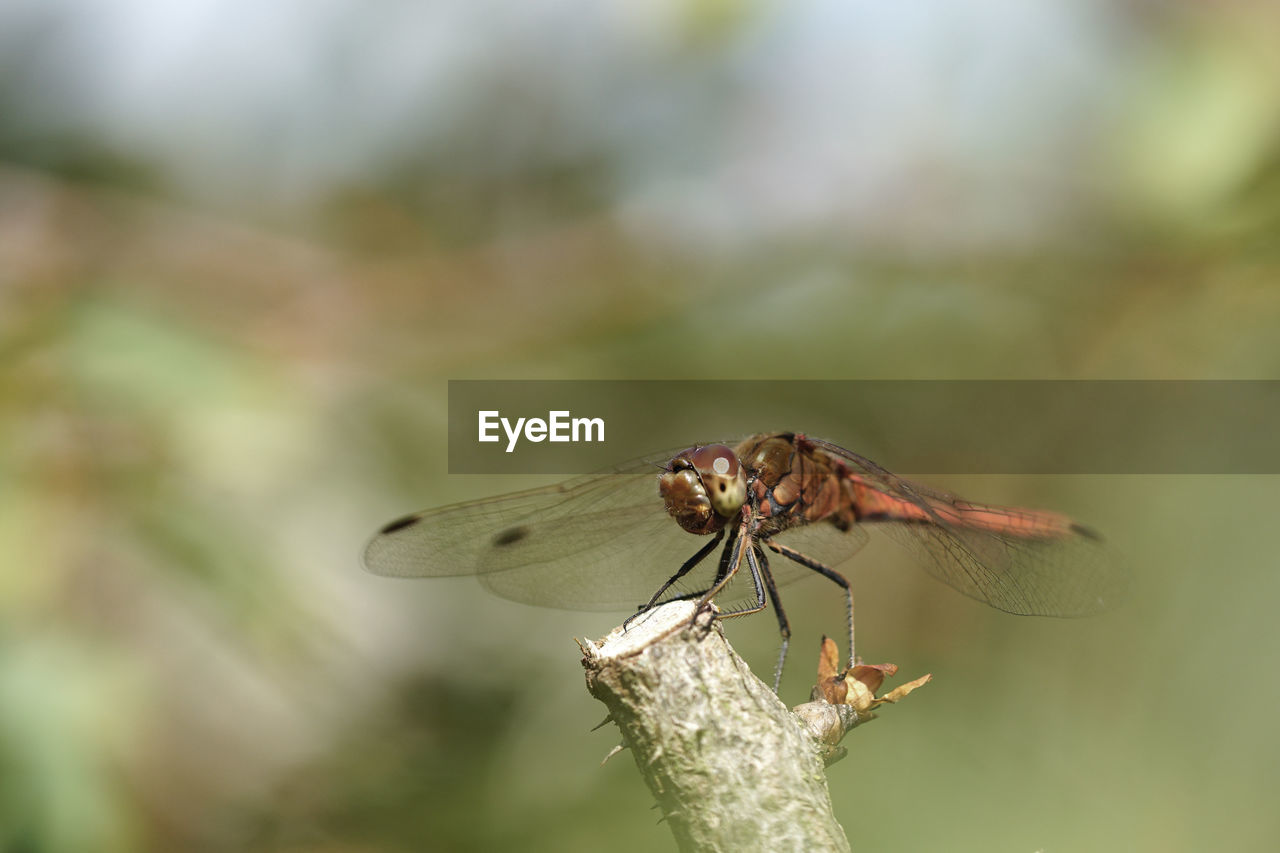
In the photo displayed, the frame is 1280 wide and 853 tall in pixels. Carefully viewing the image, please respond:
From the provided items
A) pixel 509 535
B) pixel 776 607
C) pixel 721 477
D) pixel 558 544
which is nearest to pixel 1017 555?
pixel 776 607

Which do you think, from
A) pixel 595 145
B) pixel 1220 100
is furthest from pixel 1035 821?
pixel 595 145

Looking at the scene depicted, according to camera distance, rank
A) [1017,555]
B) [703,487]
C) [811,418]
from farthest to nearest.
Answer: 1. [811,418]
2. [1017,555]
3. [703,487]

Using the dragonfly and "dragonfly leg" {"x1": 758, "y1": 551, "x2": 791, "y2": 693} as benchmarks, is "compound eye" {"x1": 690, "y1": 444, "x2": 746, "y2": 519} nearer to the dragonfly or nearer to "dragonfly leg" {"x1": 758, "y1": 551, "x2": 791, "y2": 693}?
the dragonfly

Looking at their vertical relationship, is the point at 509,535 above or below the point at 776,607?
above

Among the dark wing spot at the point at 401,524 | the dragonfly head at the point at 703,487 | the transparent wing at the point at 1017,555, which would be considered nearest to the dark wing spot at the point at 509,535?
the dark wing spot at the point at 401,524

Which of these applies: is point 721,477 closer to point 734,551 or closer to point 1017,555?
point 734,551

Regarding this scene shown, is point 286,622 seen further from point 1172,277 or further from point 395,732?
point 1172,277
